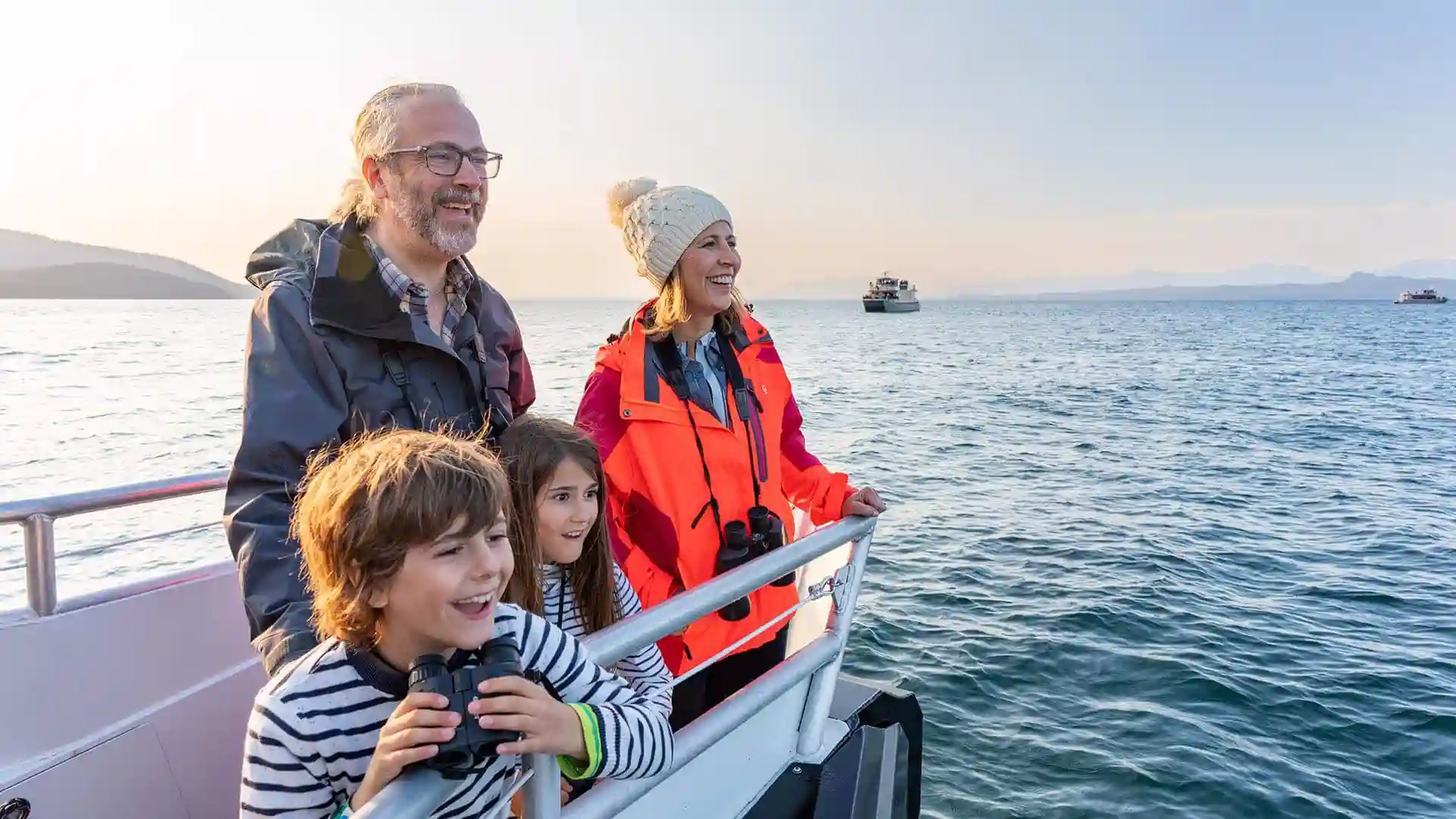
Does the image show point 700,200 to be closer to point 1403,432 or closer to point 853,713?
point 853,713

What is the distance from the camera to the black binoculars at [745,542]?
2.77m

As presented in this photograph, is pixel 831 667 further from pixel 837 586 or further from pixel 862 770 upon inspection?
pixel 862 770

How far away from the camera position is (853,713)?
3.39 m

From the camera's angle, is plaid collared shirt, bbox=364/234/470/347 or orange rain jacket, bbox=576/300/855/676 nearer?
plaid collared shirt, bbox=364/234/470/347

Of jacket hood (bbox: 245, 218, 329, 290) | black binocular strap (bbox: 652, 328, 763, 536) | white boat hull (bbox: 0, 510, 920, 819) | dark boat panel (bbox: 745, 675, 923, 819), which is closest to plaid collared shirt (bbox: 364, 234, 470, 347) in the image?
jacket hood (bbox: 245, 218, 329, 290)

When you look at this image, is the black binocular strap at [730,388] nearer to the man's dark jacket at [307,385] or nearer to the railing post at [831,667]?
the railing post at [831,667]

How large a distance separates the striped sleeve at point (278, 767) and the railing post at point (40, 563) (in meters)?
1.57

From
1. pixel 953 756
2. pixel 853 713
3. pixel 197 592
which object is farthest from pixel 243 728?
pixel 953 756

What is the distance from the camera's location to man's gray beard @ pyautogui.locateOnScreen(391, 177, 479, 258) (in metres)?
2.07

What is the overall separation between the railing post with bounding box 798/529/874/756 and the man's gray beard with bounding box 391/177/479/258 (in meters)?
1.51

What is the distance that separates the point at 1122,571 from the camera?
892 cm

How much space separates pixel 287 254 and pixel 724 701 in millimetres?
1516

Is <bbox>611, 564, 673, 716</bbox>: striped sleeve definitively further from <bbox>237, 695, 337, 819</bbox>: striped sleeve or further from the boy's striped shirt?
<bbox>237, 695, 337, 819</bbox>: striped sleeve

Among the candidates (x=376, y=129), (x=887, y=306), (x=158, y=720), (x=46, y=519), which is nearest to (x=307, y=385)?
(x=376, y=129)
